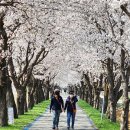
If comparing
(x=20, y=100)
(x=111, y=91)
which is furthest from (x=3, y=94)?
(x=20, y=100)

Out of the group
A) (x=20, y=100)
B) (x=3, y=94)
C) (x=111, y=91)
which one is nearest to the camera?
(x=3, y=94)

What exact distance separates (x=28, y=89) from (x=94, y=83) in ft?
31.5

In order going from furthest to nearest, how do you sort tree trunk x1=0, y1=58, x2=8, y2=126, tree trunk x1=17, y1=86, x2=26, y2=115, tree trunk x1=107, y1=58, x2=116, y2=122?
1. tree trunk x1=17, y1=86, x2=26, y2=115
2. tree trunk x1=107, y1=58, x2=116, y2=122
3. tree trunk x1=0, y1=58, x2=8, y2=126

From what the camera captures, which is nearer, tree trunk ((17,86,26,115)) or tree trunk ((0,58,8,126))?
tree trunk ((0,58,8,126))

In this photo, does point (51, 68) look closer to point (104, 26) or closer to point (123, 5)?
point (104, 26)

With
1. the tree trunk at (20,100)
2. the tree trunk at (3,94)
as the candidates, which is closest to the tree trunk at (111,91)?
the tree trunk at (3,94)

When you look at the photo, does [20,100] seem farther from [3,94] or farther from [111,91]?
[3,94]

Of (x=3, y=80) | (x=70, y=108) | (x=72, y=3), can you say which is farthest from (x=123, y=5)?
(x=3, y=80)

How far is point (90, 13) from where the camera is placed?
753 inches

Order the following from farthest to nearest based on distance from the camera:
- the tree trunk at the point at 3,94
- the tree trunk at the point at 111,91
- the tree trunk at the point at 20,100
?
1. the tree trunk at the point at 20,100
2. the tree trunk at the point at 111,91
3. the tree trunk at the point at 3,94

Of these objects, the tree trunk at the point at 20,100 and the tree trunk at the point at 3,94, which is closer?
Result: the tree trunk at the point at 3,94

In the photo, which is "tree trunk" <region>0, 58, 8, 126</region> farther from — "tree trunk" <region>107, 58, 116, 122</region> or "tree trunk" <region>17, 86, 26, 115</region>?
"tree trunk" <region>17, 86, 26, 115</region>

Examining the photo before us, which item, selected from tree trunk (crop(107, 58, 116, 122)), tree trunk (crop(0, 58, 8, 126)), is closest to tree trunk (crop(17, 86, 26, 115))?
tree trunk (crop(107, 58, 116, 122))

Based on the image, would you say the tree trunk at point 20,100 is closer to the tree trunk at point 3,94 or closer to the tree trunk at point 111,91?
the tree trunk at point 111,91
